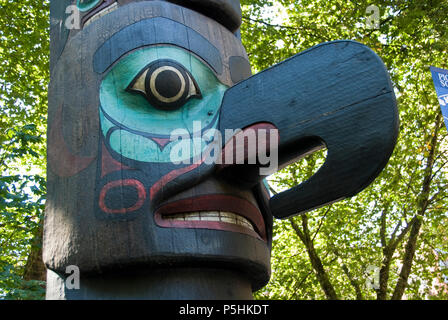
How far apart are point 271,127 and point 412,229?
6.12m

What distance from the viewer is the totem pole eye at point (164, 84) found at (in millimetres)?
2150

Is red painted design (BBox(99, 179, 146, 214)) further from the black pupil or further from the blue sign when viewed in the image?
the blue sign

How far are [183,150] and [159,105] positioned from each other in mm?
271

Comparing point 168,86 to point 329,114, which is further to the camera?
point 168,86

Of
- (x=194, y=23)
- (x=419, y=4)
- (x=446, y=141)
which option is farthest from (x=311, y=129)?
(x=446, y=141)

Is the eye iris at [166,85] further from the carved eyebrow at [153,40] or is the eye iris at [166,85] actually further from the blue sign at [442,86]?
the blue sign at [442,86]

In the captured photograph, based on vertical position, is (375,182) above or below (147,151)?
above

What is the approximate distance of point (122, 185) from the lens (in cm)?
197

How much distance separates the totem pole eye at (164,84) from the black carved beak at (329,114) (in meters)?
0.28

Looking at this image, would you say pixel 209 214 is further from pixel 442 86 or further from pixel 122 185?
pixel 442 86

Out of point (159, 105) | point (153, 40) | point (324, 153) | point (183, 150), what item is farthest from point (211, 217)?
point (324, 153)

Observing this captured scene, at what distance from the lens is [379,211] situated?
8164mm

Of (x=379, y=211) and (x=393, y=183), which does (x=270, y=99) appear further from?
(x=379, y=211)

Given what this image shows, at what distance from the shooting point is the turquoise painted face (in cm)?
205
